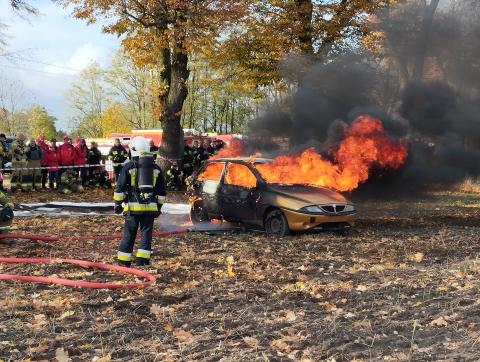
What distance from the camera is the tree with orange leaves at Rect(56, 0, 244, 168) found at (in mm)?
18203

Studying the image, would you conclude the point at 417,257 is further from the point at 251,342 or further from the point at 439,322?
the point at 251,342

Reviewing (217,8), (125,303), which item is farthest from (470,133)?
(125,303)

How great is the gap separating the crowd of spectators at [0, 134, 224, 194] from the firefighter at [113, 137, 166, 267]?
8592 millimetres

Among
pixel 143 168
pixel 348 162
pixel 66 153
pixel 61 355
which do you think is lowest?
pixel 61 355

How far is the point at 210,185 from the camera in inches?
452

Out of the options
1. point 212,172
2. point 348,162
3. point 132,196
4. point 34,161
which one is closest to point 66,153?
point 34,161


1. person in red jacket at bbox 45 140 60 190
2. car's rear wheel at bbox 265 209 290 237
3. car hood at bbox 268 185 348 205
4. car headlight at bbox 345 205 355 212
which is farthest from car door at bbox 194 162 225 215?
person in red jacket at bbox 45 140 60 190

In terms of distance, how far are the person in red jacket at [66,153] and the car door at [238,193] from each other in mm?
8592

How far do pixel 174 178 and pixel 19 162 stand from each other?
5327 millimetres

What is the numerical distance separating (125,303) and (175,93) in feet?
48.8

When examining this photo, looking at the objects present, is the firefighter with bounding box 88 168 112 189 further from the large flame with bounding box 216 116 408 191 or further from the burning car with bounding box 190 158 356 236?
the large flame with bounding box 216 116 408 191

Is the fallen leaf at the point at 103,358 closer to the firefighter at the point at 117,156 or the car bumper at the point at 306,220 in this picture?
the car bumper at the point at 306,220

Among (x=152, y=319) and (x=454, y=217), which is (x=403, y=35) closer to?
(x=454, y=217)

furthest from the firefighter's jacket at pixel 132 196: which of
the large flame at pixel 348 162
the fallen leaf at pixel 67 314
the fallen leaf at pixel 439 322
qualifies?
the fallen leaf at pixel 439 322
